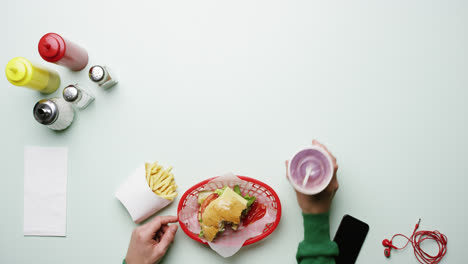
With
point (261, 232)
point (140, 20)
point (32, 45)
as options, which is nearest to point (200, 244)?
point (261, 232)

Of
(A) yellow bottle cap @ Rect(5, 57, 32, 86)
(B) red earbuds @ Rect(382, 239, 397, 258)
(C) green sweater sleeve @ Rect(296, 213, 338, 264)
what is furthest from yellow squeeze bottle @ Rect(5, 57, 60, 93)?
(B) red earbuds @ Rect(382, 239, 397, 258)

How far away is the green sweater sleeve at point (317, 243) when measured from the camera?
2.97 feet

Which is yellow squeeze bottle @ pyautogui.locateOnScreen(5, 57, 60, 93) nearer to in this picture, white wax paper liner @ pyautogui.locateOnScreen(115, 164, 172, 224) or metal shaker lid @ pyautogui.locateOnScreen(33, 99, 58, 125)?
metal shaker lid @ pyautogui.locateOnScreen(33, 99, 58, 125)

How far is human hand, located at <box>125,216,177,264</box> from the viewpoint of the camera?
93 centimetres

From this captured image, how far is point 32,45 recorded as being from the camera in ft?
3.38

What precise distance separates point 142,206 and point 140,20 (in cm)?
57

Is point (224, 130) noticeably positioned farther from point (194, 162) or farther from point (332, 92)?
point (332, 92)

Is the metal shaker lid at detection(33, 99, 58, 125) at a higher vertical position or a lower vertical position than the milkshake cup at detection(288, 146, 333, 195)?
higher

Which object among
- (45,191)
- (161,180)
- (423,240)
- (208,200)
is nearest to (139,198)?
(161,180)

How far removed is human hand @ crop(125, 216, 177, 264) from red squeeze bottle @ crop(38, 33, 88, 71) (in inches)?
20.7

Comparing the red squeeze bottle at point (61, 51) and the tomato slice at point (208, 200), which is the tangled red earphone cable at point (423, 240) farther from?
the red squeeze bottle at point (61, 51)

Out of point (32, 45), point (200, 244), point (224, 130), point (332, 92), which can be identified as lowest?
point (200, 244)

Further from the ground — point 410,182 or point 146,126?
point 146,126

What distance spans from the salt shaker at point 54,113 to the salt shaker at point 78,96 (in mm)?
31
